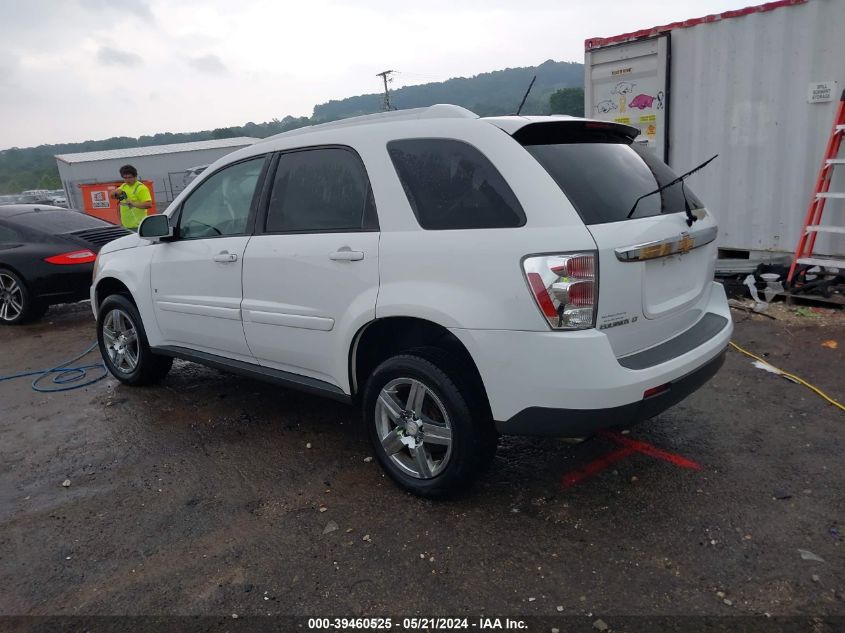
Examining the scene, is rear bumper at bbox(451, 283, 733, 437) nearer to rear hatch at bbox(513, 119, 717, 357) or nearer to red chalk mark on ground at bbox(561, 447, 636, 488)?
rear hatch at bbox(513, 119, 717, 357)

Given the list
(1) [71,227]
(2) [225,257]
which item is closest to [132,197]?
(1) [71,227]

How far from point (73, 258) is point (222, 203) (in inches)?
191

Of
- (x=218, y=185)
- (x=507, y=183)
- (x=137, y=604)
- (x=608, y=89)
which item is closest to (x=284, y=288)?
(x=218, y=185)

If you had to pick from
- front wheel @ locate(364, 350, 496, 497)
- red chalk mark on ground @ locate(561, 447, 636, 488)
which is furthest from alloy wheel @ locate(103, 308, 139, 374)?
red chalk mark on ground @ locate(561, 447, 636, 488)

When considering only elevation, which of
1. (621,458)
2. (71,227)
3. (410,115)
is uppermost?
(410,115)

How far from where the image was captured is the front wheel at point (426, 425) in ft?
9.59

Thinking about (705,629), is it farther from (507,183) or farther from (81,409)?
(81,409)

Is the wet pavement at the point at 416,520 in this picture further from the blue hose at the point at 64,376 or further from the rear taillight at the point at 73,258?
the rear taillight at the point at 73,258

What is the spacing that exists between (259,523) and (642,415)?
74.4 inches

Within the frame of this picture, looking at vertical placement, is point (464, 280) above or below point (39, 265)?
above

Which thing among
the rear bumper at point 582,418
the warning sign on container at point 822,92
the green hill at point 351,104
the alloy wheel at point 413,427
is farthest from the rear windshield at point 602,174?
the green hill at point 351,104

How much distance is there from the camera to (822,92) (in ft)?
20.8

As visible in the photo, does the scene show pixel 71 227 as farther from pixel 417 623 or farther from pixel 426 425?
pixel 417 623

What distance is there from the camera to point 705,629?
A: 89.6 inches
